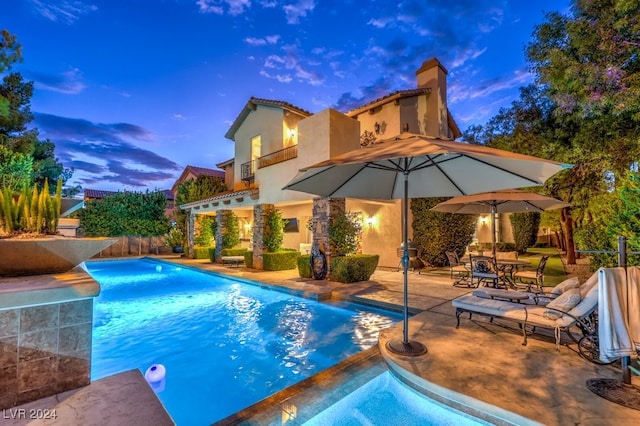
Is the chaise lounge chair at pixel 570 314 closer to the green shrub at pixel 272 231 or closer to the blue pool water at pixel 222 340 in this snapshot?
the blue pool water at pixel 222 340

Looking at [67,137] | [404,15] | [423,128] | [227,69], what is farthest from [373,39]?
[67,137]

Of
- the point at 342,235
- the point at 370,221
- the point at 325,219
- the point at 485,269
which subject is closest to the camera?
the point at 485,269

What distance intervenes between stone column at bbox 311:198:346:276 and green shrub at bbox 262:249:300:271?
3.12m

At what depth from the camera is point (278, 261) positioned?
47.9 feet

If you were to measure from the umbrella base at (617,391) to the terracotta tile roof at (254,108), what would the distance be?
1550cm

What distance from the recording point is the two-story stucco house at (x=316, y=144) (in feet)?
39.7

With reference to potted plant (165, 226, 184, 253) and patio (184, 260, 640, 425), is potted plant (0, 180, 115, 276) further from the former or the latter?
potted plant (165, 226, 184, 253)

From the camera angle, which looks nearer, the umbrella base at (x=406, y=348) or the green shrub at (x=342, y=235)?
the umbrella base at (x=406, y=348)

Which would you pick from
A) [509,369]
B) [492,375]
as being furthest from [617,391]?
[492,375]

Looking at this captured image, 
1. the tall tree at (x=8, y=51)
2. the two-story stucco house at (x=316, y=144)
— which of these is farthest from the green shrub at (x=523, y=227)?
the tall tree at (x=8, y=51)

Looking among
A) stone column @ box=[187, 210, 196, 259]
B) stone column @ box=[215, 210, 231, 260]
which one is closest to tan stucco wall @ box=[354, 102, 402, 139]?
stone column @ box=[215, 210, 231, 260]

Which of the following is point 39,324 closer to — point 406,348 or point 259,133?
point 406,348

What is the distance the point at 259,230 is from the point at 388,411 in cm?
1203

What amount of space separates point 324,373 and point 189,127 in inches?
1309
